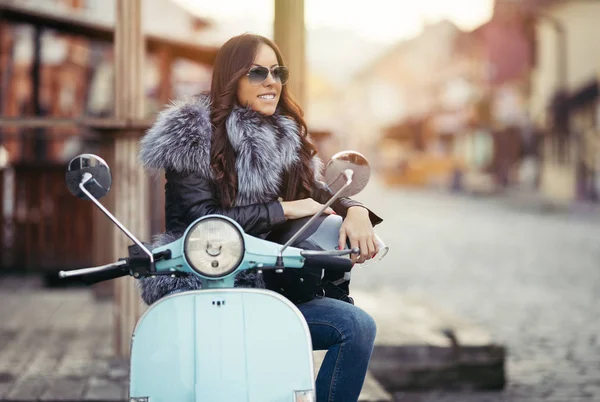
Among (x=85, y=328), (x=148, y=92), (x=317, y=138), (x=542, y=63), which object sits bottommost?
(x=85, y=328)

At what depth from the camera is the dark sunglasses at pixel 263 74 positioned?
301 cm

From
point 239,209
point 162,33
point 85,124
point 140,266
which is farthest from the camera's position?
point 162,33

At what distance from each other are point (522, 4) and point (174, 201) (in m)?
34.8

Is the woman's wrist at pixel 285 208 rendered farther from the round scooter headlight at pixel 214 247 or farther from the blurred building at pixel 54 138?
the blurred building at pixel 54 138

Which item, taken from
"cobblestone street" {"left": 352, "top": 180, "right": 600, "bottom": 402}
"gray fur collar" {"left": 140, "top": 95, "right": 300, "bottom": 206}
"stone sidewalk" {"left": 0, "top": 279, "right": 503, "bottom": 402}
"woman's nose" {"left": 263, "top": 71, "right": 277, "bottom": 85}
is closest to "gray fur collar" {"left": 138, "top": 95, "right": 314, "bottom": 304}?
"gray fur collar" {"left": 140, "top": 95, "right": 300, "bottom": 206}

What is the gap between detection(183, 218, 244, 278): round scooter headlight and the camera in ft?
7.90

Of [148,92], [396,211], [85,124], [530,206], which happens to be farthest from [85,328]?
[530,206]

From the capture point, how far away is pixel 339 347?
9.38 ft

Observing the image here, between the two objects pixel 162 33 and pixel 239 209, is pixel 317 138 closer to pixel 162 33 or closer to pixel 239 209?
pixel 239 209

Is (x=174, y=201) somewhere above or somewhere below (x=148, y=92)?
below

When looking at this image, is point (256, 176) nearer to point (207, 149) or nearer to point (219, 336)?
point (207, 149)

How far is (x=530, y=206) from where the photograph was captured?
27828mm

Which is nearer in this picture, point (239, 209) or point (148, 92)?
point (239, 209)

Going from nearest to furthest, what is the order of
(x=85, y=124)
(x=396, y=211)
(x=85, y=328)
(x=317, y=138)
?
(x=85, y=124) < (x=317, y=138) < (x=85, y=328) < (x=396, y=211)
